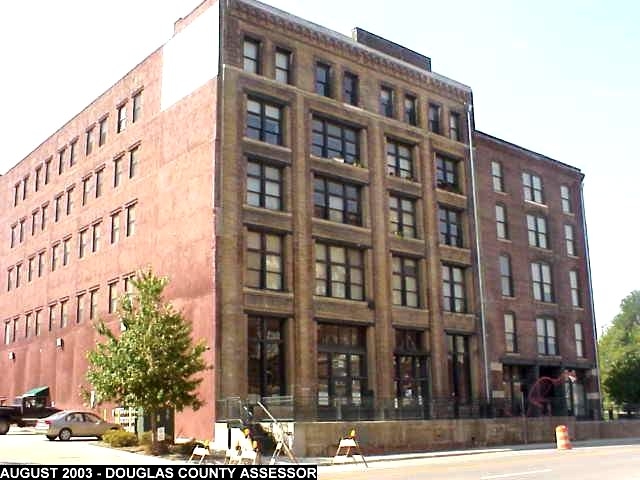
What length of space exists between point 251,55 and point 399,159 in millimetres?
11229

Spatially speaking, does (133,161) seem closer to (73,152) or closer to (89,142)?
(89,142)

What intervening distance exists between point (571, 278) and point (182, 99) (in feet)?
99.5

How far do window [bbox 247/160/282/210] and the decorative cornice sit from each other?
7746 millimetres

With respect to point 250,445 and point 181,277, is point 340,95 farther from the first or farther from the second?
point 250,445

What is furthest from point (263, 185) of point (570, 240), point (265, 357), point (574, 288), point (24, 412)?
point (570, 240)

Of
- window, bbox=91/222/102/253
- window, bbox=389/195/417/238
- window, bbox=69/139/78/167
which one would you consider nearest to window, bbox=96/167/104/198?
window, bbox=91/222/102/253

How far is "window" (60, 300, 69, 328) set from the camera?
5044cm

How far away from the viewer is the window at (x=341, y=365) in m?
39.4

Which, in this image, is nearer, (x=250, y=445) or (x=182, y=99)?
(x=250, y=445)

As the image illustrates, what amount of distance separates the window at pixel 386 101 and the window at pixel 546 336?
17.3m

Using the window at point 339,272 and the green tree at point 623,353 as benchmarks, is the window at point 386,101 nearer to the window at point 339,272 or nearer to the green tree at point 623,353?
the window at point 339,272

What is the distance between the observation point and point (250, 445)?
83.3ft

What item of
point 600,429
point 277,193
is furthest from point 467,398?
point 277,193

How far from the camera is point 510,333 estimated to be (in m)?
50.2
